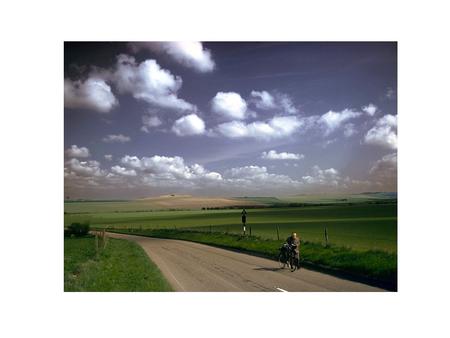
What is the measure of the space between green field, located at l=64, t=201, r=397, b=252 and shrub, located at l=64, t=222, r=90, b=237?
43.8 inches

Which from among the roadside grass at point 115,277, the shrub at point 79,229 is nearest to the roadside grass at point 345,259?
the roadside grass at point 115,277

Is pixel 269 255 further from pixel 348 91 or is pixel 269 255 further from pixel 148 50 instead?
pixel 148 50

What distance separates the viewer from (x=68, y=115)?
655 inches

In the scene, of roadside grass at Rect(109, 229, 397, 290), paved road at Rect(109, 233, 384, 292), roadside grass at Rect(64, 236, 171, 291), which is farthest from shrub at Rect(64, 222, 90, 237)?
paved road at Rect(109, 233, 384, 292)

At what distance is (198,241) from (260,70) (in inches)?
759

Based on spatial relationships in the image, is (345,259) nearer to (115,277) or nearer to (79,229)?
(115,277)

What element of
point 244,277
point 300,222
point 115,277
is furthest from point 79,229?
point 244,277

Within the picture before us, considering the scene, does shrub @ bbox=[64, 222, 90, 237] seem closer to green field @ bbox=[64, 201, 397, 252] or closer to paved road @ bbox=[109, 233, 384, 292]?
green field @ bbox=[64, 201, 397, 252]

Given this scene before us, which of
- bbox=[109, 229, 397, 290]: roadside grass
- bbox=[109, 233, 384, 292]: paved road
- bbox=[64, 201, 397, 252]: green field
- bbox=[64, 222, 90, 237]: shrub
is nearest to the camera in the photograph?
bbox=[109, 233, 384, 292]: paved road

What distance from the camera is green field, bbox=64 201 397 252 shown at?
26.4m

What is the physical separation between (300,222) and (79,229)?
25731 millimetres

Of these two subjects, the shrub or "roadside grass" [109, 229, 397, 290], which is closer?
"roadside grass" [109, 229, 397, 290]
